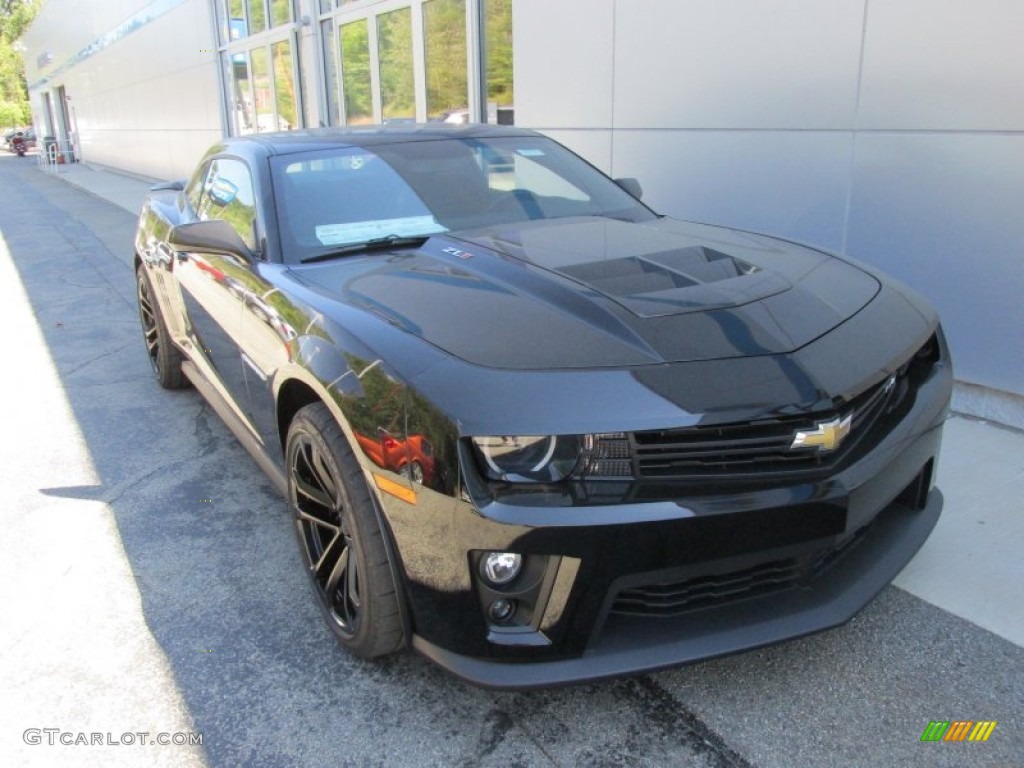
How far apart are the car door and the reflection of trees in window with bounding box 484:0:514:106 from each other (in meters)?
4.79

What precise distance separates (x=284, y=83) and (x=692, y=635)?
1430 cm

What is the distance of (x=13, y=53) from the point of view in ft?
276

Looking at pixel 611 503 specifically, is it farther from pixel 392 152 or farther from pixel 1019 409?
pixel 1019 409

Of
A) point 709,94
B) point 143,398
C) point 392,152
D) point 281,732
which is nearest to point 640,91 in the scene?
point 709,94

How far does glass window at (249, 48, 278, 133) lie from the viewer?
15.1 metres

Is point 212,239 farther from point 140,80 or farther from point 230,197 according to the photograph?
point 140,80

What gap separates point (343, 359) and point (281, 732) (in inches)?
41.4

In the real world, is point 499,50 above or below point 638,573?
above

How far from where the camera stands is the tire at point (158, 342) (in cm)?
509

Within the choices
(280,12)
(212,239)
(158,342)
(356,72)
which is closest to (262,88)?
(280,12)

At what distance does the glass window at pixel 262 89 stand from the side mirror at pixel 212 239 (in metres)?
13.1

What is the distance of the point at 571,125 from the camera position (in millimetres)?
7227

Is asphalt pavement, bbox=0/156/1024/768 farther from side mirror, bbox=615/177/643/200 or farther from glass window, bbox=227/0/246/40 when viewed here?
glass window, bbox=227/0/246/40

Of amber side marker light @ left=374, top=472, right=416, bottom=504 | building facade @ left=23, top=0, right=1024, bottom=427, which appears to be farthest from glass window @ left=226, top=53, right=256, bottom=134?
amber side marker light @ left=374, top=472, right=416, bottom=504
